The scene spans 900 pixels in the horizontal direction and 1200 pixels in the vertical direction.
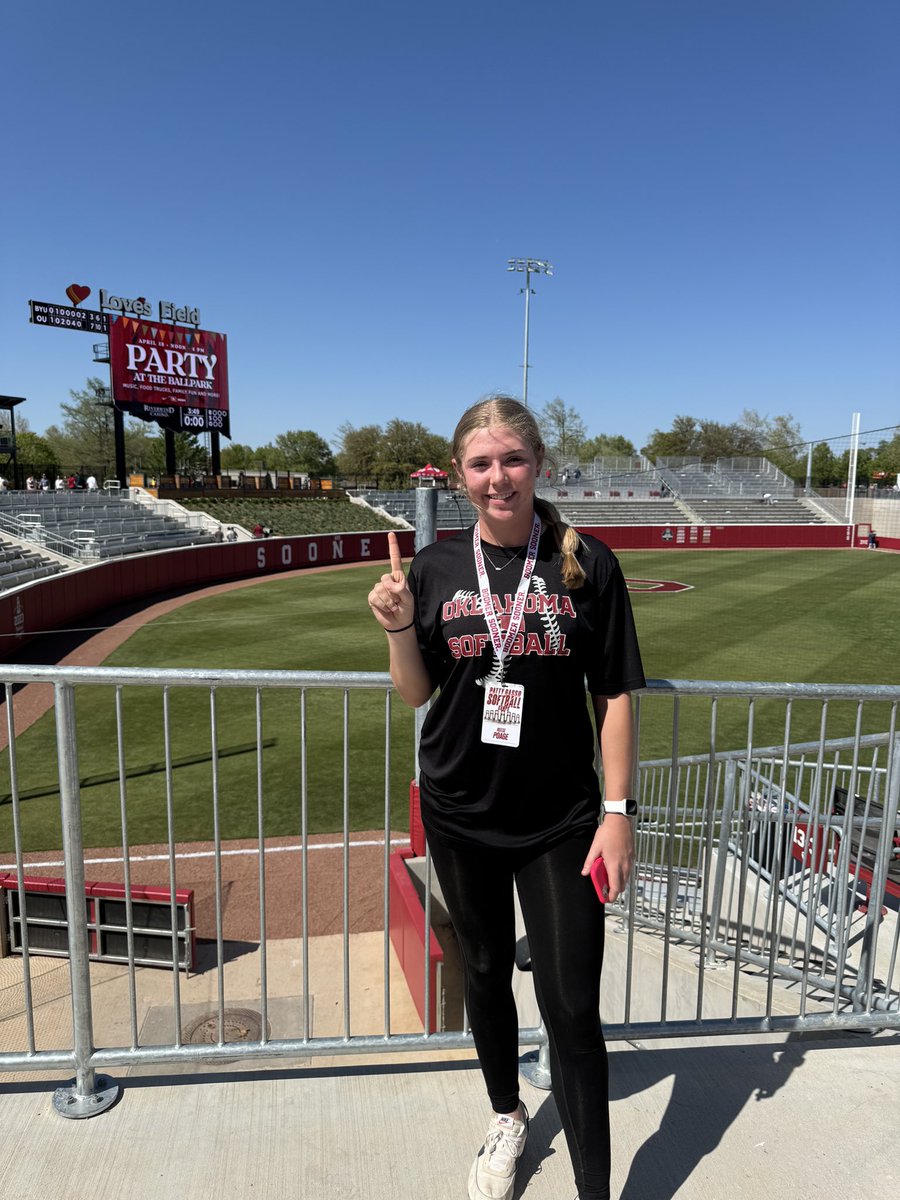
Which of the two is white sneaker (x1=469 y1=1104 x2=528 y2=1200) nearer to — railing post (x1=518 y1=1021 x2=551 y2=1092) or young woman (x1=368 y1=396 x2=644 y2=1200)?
young woman (x1=368 y1=396 x2=644 y2=1200)

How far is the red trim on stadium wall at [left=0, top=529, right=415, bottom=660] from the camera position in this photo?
17.7 metres

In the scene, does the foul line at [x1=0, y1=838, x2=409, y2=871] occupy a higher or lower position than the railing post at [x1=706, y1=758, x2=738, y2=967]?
lower

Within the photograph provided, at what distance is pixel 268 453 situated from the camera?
113 m

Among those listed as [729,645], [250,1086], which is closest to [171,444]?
[729,645]

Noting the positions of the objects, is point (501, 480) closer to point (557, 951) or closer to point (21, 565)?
point (557, 951)

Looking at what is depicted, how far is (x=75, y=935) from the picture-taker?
Result: 2.62 metres

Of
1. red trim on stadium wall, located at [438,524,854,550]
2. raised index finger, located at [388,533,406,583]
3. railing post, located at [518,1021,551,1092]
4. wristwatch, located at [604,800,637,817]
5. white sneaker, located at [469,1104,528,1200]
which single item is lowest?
red trim on stadium wall, located at [438,524,854,550]

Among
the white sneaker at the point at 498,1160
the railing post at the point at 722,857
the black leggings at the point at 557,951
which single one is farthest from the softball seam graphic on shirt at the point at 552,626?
the railing post at the point at 722,857

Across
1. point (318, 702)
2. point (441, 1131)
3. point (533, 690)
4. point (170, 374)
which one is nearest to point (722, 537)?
point (170, 374)

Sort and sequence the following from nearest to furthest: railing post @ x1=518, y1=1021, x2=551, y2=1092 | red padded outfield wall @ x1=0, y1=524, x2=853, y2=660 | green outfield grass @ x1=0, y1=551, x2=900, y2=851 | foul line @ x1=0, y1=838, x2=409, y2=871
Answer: railing post @ x1=518, y1=1021, x2=551, y2=1092 → foul line @ x1=0, y1=838, x2=409, y2=871 → green outfield grass @ x1=0, y1=551, x2=900, y2=851 → red padded outfield wall @ x1=0, y1=524, x2=853, y2=660

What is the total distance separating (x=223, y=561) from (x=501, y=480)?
98.9 ft

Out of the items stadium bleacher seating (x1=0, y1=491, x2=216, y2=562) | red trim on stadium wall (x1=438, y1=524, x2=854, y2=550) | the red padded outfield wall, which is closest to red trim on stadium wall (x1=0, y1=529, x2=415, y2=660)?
the red padded outfield wall

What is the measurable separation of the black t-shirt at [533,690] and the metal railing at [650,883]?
445 millimetres

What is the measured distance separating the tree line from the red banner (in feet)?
60.5
